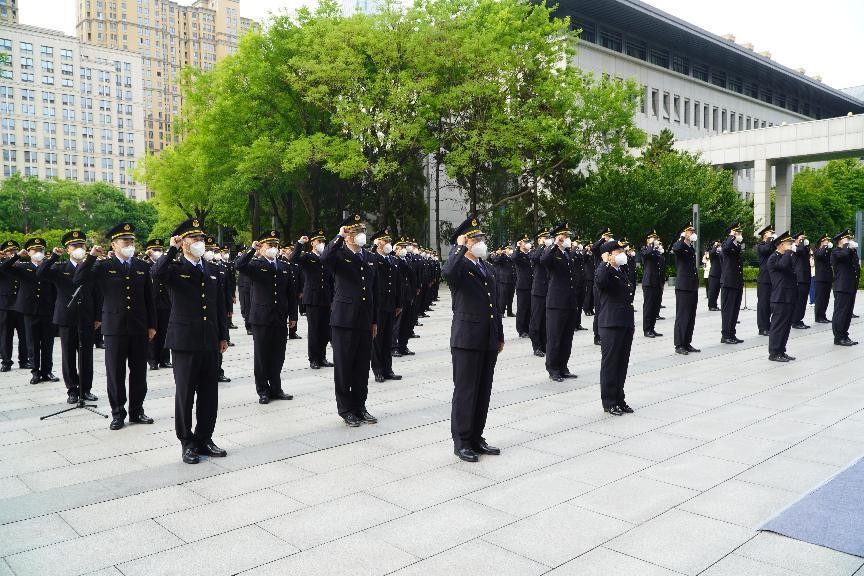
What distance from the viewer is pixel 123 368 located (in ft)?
25.2

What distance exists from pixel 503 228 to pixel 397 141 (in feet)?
35.5

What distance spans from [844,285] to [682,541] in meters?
11.1

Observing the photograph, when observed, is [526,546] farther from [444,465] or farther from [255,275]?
[255,275]

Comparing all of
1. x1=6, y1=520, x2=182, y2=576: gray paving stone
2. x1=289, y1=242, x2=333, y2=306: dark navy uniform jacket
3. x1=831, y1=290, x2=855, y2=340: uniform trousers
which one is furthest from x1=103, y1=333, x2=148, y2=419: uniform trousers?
x1=831, y1=290, x2=855, y2=340: uniform trousers

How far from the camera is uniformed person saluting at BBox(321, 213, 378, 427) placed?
7.66 metres

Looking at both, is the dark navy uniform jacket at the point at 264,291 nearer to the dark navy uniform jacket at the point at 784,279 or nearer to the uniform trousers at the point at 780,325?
the uniform trousers at the point at 780,325

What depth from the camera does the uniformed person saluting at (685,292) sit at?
1270 cm

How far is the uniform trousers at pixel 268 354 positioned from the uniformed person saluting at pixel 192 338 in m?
2.27

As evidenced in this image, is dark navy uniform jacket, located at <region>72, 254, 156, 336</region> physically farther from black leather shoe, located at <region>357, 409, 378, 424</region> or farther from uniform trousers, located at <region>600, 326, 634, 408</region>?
uniform trousers, located at <region>600, 326, 634, 408</region>

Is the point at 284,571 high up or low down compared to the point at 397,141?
down

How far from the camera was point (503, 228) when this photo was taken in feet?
123

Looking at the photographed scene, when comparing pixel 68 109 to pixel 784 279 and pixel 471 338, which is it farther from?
pixel 471 338

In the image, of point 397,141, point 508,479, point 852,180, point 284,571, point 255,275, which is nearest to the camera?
point 284,571

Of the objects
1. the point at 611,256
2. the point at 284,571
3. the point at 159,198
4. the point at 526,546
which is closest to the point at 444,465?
the point at 526,546
